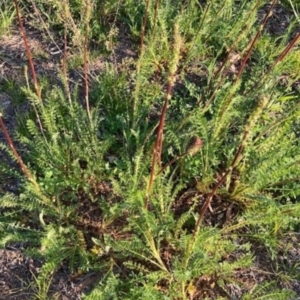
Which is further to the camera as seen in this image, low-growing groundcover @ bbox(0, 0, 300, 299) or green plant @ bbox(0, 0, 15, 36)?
green plant @ bbox(0, 0, 15, 36)

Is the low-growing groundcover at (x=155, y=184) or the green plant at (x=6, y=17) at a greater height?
the green plant at (x=6, y=17)

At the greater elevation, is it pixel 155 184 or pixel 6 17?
pixel 6 17

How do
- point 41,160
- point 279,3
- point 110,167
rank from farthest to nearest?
point 279,3, point 110,167, point 41,160

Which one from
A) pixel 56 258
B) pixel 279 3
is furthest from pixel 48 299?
pixel 279 3

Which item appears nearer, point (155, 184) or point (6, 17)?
point (155, 184)

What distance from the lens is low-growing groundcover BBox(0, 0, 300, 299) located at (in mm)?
2205

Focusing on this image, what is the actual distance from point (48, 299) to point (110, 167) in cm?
70

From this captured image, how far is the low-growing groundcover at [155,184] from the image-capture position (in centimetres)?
221

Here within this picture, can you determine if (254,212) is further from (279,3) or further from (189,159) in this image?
(279,3)

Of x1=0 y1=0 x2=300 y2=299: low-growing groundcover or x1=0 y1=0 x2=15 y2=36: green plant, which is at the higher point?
x1=0 y1=0 x2=15 y2=36: green plant

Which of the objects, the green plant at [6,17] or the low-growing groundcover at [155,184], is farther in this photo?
the green plant at [6,17]

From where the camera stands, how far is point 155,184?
7.57ft

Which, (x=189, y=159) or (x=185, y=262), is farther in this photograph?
(x=189, y=159)

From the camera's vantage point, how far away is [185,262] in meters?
2.12
